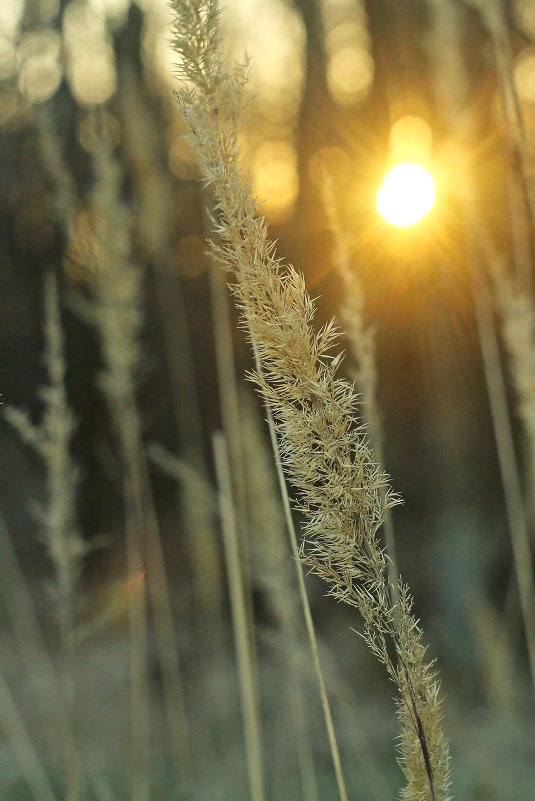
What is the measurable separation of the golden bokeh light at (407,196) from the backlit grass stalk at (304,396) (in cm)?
231

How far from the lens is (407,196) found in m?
3.01

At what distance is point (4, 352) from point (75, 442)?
62 centimetres

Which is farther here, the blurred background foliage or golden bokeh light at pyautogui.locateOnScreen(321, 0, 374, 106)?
golden bokeh light at pyautogui.locateOnScreen(321, 0, 374, 106)

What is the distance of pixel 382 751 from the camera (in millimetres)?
2855

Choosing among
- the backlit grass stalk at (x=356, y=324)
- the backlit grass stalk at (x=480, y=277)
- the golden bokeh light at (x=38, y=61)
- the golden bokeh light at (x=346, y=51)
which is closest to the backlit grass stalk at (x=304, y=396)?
the backlit grass stalk at (x=356, y=324)

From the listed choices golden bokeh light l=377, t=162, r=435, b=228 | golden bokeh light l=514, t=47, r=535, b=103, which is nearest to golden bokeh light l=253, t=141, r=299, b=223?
golden bokeh light l=377, t=162, r=435, b=228

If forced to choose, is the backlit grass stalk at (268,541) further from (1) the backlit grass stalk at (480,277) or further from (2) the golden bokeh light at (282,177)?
(2) the golden bokeh light at (282,177)

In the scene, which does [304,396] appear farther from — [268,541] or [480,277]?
[480,277]

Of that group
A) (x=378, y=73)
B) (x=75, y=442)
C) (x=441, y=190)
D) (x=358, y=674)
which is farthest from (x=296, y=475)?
(x=378, y=73)

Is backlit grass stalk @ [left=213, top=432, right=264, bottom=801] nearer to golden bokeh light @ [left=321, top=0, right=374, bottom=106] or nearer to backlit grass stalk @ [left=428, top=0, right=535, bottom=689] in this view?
backlit grass stalk @ [left=428, top=0, right=535, bottom=689]

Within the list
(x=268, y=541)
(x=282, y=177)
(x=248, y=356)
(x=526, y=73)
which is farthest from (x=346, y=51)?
(x=268, y=541)

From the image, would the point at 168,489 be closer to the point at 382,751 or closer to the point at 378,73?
the point at 382,751

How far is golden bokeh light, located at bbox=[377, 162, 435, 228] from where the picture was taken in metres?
2.96

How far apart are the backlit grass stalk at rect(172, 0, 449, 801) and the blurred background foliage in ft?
2.33
